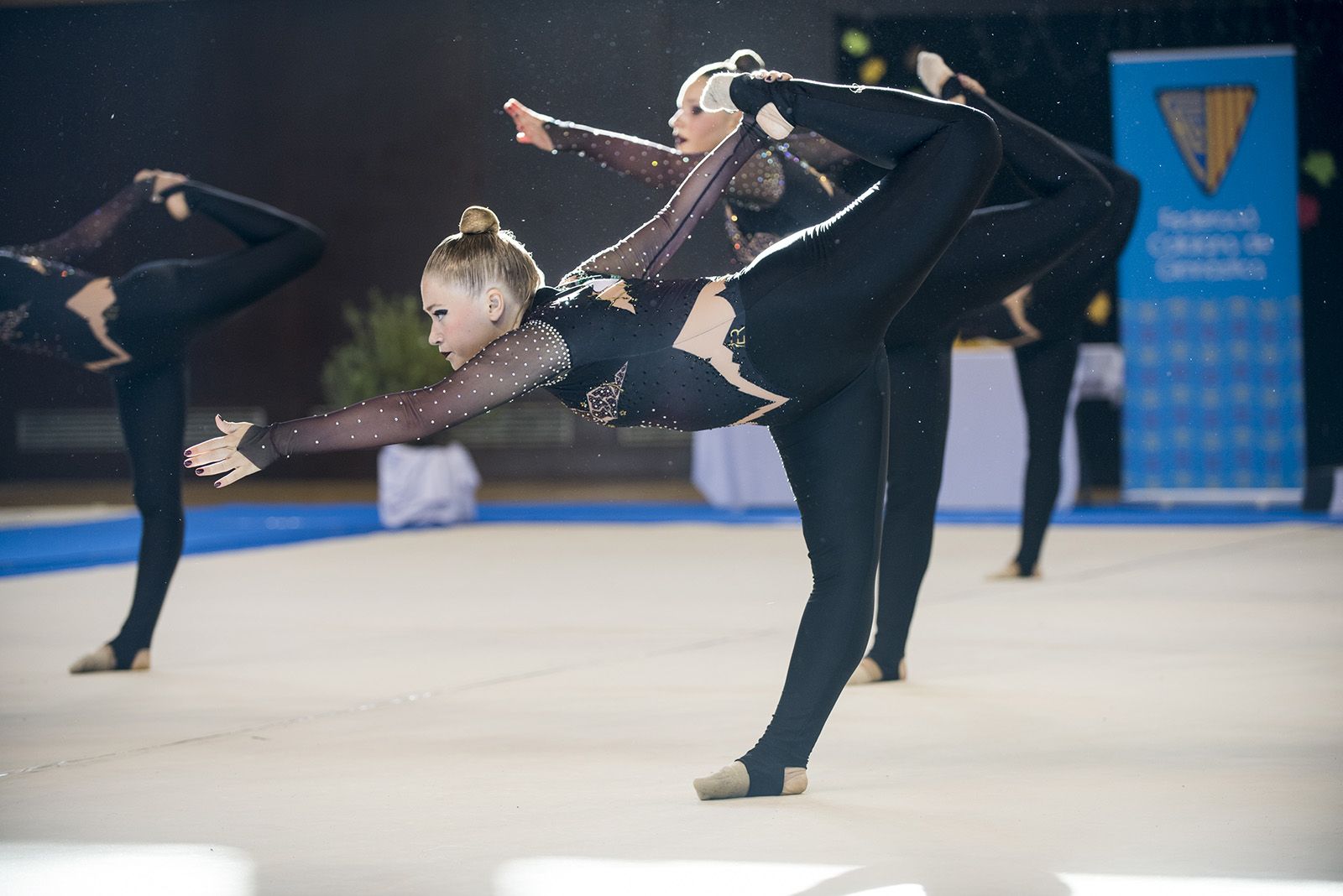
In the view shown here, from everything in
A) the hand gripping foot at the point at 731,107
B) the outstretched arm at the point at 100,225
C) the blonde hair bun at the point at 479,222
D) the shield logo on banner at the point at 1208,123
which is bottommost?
the blonde hair bun at the point at 479,222

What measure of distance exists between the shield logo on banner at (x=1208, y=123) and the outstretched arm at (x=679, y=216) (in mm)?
5664

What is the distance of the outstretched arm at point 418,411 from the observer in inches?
89.0

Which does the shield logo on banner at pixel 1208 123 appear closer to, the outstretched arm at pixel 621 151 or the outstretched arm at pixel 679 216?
the outstretched arm at pixel 621 151

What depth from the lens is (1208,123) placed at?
804 centimetres

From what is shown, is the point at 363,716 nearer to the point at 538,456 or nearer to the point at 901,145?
the point at 901,145

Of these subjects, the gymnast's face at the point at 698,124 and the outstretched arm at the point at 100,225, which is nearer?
the gymnast's face at the point at 698,124

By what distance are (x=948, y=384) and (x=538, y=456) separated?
25.0 ft

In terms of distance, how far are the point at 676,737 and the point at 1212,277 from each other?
19.1ft

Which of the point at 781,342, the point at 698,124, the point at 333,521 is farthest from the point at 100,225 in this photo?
the point at 333,521

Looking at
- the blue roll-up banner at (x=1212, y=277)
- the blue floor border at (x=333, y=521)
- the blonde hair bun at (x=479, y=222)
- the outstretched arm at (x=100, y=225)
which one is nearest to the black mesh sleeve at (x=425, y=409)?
the blonde hair bun at (x=479, y=222)

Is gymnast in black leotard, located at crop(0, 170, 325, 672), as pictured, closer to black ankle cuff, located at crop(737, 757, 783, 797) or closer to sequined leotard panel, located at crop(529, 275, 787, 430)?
sequined leotard panel, located at crop(529, 275, 787, 430)

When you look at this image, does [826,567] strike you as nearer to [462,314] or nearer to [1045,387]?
[462,314]

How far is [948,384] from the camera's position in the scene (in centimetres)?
357

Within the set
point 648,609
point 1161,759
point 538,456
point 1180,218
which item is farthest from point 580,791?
point 538,456
